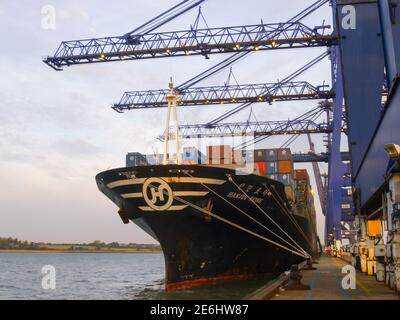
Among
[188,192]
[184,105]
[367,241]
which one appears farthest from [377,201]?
[184,105]

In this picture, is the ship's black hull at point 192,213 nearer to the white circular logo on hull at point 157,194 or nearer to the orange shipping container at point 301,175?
the white circular logo on hull at point 157,194

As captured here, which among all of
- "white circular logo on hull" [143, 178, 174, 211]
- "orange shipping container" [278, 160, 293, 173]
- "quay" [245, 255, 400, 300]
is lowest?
"quay" [245, 255, 400, 300]

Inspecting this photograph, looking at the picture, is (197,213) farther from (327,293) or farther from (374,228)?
(374,228)

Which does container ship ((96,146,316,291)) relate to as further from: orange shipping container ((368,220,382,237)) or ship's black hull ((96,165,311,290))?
orange shipping container ((368,220,382,237))

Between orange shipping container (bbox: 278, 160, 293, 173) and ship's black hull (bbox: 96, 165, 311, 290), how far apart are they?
13381mm

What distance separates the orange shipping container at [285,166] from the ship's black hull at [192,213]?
13.4 meters

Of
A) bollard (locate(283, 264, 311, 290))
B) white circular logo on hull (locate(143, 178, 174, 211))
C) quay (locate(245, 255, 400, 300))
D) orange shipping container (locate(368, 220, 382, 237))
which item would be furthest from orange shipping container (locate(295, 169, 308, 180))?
bollard (locate(283, 264, 311, 290))

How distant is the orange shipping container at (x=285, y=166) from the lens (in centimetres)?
3366

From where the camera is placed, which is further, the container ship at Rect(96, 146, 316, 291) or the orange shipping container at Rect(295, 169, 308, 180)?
the orange shipping container at Rect(295, 169, 308, 180)

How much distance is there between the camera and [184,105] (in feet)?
131

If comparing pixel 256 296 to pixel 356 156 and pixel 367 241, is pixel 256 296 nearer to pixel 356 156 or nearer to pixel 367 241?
pixel 367 241

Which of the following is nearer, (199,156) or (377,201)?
(377,201)

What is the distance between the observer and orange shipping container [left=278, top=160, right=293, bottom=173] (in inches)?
1325

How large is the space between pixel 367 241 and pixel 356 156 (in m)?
5.77
